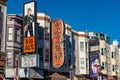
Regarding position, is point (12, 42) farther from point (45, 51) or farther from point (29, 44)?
point (45, 51)

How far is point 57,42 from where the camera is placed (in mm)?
52125

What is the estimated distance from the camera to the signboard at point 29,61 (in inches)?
1784

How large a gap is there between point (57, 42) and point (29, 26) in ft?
23.5

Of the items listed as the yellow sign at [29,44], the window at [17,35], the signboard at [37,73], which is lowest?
the signboard at [37,73]

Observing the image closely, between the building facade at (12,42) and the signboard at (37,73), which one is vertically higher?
the building facade at (12,42)

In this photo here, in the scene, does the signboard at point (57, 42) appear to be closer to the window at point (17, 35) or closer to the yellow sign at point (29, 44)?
the window at point (17, 35)

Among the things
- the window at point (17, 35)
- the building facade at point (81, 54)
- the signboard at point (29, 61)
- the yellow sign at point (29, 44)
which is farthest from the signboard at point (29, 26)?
the building facade at point (81, 54)

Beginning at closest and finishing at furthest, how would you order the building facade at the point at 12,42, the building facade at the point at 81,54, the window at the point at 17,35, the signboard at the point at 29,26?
the signboard at the point at 29,26 → the building facade at the point at 12,42 → the window at the point at 17,35 → the building facade at the point at 81,54

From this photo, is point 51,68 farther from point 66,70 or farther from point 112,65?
point 112,65

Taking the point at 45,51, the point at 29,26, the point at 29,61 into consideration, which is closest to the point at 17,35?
the point at 29,26

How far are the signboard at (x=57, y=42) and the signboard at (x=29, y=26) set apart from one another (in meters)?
6.47

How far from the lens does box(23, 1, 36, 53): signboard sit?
45.8 metres

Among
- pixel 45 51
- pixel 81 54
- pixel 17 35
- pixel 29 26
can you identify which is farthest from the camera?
pixel 81 54

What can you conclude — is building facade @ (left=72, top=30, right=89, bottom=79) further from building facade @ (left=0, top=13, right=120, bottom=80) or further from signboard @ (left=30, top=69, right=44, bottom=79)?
signboard @ (left=30, top=69, right=44, bottom=79)
